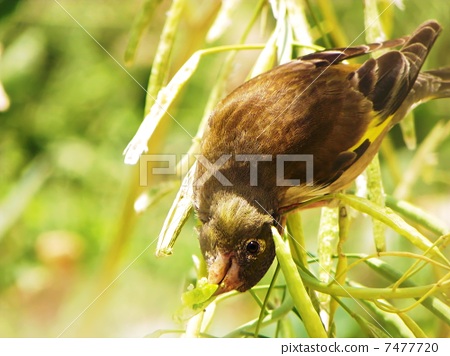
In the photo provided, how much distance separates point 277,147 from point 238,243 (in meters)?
0.18

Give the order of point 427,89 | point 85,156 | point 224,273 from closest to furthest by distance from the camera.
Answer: point 224,273 → point 427,89 → point 85,156

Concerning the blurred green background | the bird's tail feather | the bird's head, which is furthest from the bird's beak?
the blurred green background

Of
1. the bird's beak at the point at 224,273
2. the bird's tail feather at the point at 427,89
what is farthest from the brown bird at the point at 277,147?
the bird's tail feather at the point at 427,89

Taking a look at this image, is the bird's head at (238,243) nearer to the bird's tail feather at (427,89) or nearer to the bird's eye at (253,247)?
the bird's eye at (253,247)

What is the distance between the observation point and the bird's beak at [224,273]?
1.14 meters

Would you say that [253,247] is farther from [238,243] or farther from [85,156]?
[85,156]

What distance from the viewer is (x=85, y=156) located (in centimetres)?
246

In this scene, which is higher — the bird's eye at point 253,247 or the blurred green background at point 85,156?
the blurred green background at point 85,156

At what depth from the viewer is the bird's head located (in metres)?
1.16

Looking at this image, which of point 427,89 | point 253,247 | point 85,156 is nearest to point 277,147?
point 253,247

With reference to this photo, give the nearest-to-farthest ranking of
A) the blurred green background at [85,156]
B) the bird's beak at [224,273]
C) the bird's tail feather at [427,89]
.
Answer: the bird's beak at [224,273]
the bird's tail feather at [427,89]
the blurred green background at [85,156]

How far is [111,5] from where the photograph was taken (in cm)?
247

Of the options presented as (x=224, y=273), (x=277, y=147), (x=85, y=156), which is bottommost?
(x=224, y=273)

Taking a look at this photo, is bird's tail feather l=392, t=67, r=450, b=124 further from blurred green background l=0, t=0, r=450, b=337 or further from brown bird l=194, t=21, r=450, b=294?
blurred green background l=0, t=0, r=450, b=337
